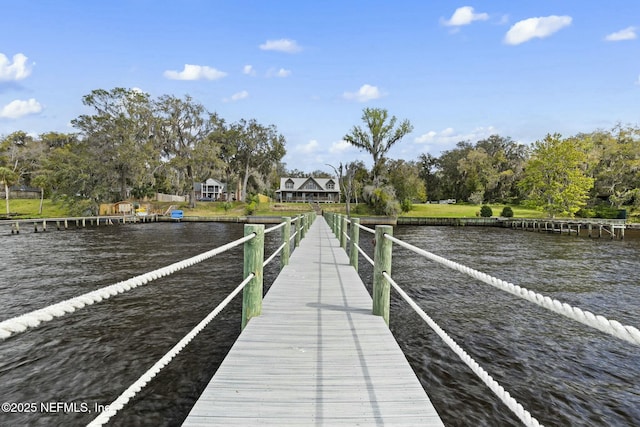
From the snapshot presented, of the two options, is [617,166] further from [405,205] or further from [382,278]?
[382,278]

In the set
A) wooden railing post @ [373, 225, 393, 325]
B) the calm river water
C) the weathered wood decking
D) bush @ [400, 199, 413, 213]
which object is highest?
bush @ [400, 199, 413, 213]

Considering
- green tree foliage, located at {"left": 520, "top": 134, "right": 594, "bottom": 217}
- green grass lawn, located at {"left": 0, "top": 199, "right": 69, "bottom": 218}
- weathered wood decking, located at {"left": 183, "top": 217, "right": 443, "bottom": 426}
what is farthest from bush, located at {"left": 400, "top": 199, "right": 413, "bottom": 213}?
green grass lawn, located at {"left": 0, "top": 199, "right": 69, "bottom": 218}

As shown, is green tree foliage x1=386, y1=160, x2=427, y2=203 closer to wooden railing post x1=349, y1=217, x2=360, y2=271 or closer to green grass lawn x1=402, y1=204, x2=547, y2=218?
green grass lawn x1=402, y1=204, x2=547, y2=218

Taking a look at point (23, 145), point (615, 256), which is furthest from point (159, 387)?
point (23, 145)

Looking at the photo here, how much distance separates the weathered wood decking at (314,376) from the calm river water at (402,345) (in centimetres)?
187

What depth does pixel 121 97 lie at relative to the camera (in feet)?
165

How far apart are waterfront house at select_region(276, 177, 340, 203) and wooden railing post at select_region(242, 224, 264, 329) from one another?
242 feet

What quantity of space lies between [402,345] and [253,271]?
4171 millimetres

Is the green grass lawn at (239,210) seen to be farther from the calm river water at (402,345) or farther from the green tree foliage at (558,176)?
the calm river water at (402,345)

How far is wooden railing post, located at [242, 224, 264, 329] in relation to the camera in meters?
4.84

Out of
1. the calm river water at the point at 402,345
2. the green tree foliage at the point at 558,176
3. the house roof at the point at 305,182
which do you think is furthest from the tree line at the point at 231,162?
the calm river water at the point at 402,345

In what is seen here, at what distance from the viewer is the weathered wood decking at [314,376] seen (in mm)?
2809

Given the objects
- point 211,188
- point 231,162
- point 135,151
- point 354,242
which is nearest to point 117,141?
point 135,151

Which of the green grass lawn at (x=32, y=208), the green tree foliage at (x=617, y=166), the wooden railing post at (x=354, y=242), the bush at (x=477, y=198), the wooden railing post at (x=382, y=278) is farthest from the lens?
the bush at (x=477, y=198)
